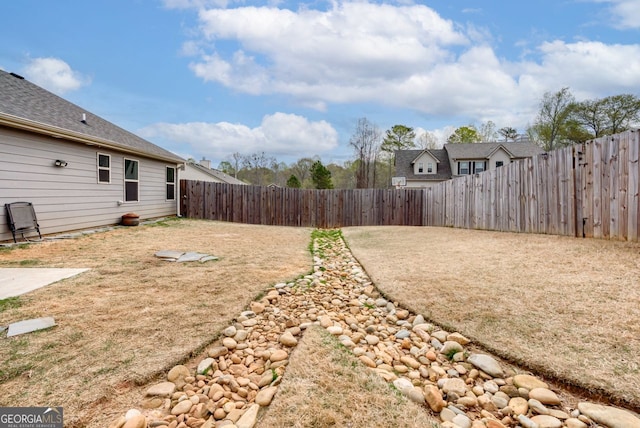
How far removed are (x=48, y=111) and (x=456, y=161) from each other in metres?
22.4

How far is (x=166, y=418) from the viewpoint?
146cm

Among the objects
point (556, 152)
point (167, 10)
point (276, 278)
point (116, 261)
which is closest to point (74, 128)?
point (167, 10)

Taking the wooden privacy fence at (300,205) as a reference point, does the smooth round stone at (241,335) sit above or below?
below

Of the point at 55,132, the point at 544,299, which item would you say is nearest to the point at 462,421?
the point at 544,299

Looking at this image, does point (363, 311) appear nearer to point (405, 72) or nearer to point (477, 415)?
point (477, 415)

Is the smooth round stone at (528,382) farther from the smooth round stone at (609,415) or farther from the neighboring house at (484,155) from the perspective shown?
the neighboring house at (484,155)

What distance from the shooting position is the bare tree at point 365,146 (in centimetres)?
2447

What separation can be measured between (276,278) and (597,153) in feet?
15.8

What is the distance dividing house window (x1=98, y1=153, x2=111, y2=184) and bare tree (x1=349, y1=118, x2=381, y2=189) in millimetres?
19347

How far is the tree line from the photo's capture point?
20.3 m

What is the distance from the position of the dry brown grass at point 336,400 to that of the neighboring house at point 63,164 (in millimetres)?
6799

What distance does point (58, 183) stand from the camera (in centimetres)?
657

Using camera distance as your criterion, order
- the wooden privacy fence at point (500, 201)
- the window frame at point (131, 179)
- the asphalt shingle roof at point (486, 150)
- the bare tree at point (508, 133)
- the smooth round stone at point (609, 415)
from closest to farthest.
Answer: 1. the smooth round stone at point (609, 415)
2. the wooden privacy fence at point (500, 201)
3. the window frame at point (131, 179)
4. the asphalt shingle roof at point (486, 150)
5. the bare tree at point (508, 133)

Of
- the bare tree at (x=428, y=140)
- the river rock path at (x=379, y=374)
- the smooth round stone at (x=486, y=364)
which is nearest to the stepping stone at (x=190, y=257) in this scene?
the river rock path at (x=379, y=374)
